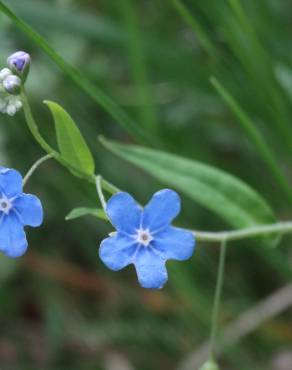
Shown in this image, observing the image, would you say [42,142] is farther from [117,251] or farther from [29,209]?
[117,251]

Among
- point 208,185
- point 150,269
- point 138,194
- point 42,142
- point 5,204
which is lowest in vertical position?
point 150,269

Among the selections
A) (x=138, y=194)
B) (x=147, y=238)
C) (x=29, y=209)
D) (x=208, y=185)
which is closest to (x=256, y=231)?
(x=208, y=185)

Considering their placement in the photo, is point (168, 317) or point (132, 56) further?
point (168, 317)

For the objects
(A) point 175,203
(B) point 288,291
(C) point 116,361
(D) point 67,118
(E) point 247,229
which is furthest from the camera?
(C) point 116,361

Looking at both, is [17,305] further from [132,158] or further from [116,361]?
[132,158]

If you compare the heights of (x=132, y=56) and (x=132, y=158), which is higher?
(x=132, y=56)

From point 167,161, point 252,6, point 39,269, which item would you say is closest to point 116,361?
point 39,269
